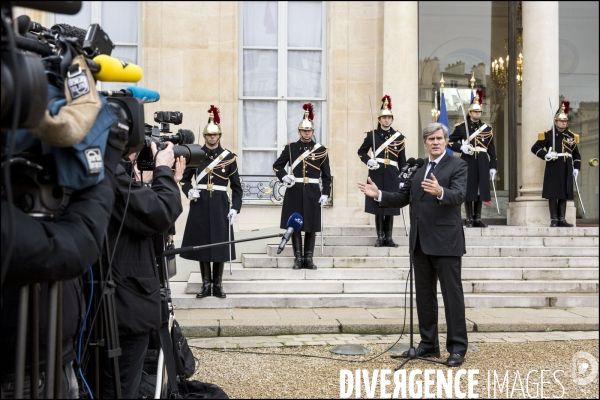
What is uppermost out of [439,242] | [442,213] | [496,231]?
[442,213]

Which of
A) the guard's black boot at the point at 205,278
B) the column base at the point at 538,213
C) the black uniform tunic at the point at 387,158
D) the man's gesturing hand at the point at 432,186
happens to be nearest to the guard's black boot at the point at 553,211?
the column base at the point at 538,213

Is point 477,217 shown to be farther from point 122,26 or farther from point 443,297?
point 122,26

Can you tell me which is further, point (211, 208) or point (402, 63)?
point (402, 63)

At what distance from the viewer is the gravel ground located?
4652 millimetres

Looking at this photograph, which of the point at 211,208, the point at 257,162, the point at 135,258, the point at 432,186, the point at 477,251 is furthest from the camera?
the point at 257,162

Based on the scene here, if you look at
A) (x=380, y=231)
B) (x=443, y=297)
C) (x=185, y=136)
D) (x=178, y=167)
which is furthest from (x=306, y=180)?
(x=178, y=167)

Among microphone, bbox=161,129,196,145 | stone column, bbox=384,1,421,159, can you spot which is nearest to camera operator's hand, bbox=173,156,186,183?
microphone, bbox=161,129,196,145

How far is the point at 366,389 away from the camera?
470cm

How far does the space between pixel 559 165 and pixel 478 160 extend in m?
1.51

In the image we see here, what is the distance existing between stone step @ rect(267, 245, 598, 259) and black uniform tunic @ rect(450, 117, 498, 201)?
1.28m

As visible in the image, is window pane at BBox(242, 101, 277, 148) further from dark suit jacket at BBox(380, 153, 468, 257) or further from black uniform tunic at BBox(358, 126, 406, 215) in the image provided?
dark suit jacket at BBox(380, 153, 468, 257)

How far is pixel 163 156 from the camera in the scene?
319 centimetres

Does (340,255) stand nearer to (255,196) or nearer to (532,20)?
(255,196)

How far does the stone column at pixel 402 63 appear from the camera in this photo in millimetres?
11570
